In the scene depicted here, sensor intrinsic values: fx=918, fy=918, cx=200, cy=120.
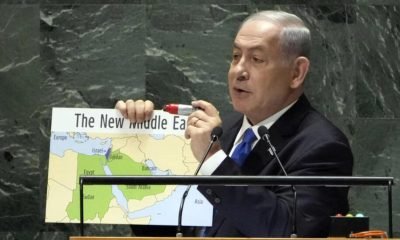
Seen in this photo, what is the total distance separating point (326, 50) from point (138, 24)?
109cm

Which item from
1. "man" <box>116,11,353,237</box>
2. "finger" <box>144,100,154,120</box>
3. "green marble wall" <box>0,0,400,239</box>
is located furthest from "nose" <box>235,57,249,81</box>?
"green marble wall" <box>0,0,400,239</box>

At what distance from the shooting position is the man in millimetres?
3170

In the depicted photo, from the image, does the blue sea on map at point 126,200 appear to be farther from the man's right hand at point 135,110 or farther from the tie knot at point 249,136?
the tie knot at point 249,136

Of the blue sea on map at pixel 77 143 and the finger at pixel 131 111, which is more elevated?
the finger at pixel 131 111

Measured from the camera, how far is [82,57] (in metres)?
5.28

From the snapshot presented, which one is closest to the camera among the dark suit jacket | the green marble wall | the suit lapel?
the dark suit jacket

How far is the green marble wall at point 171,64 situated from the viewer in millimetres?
5270

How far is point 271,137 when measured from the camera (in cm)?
358

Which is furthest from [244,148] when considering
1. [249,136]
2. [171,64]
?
[171,64]

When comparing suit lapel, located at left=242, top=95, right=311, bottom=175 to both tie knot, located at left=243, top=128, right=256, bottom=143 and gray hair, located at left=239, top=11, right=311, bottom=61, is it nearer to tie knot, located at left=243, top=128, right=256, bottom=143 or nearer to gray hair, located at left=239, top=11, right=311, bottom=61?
tie knot, located at left=243, top=128, right=256, bottom=143

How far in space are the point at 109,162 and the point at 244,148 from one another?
0.60 m

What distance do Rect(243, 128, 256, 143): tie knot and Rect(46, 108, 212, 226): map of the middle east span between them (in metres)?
0.35

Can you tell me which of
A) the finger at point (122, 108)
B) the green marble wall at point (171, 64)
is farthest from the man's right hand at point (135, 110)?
the green marble wall at point (171, 64)

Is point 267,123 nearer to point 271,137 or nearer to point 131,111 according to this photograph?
point 271,137
